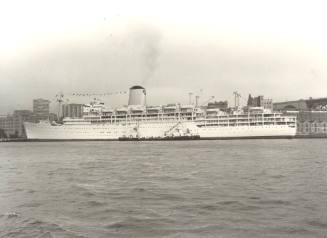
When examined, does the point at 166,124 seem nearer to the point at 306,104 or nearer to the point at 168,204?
the point at 168,204

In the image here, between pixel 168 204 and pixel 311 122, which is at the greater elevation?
pixel 311 122

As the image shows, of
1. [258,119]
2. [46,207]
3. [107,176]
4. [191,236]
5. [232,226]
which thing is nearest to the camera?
[191,236]

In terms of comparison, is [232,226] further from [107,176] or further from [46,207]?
[107,176]

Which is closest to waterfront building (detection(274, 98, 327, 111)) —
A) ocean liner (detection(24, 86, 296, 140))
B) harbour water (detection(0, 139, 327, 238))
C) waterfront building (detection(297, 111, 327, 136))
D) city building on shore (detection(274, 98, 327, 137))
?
city building on shore (detection(274, 98, 327, 137))

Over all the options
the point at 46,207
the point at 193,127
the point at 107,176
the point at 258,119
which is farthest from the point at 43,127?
the point at 46,207

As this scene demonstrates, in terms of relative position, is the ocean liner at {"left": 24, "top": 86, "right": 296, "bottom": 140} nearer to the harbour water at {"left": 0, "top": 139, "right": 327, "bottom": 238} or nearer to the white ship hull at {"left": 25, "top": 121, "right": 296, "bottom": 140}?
the white ship hull at {"left": 25, "top": 121, "right": 296, "bottom": 140}

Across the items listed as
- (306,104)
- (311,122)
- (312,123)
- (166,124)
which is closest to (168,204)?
(166,124)

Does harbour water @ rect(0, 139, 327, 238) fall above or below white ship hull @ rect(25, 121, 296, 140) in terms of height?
below
